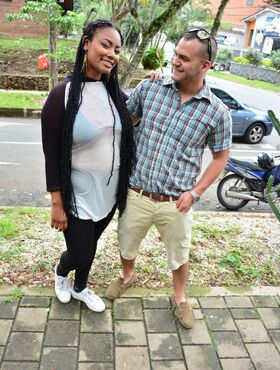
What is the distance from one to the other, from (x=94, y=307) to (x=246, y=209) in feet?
12.0

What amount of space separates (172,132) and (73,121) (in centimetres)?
59

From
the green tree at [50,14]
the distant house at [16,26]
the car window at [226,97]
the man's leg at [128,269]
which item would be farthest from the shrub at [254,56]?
the man's leg at [128,269]

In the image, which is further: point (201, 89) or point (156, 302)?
point (156, 302)

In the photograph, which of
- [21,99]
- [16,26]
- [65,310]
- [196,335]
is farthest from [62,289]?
[16,26]

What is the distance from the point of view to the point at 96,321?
8.64 feet

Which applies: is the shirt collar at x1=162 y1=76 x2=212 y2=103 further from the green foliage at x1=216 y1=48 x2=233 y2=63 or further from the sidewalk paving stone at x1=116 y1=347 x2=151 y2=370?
the green foliage at x1=216 y1=48 x2=233 y2=63

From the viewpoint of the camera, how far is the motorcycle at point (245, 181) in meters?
5.30

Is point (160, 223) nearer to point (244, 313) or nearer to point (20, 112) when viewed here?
point (244, 313)

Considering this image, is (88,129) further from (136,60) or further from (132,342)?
(136,60)

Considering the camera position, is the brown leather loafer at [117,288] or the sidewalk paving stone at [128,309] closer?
the sidewalk paving stone at [128,309]

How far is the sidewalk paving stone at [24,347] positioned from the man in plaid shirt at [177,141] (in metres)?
0.89

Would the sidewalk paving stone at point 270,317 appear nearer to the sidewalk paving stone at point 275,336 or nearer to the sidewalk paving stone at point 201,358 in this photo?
the sidewalk paving stone at point 275,336

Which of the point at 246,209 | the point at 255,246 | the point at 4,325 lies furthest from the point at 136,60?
the point at 4,325

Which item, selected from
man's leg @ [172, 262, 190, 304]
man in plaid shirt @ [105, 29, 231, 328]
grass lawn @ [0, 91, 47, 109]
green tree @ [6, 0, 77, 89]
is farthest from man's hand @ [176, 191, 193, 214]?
grass lawn @ [0, 91, 47, 109]
